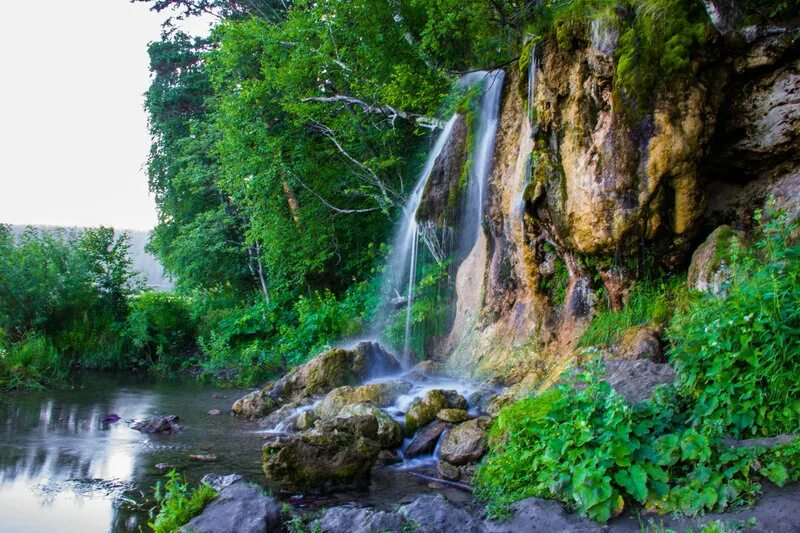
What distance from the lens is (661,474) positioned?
4535 millimetres

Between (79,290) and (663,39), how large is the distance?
1688 centimetres

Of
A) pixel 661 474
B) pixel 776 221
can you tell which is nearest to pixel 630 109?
pixel 776 221

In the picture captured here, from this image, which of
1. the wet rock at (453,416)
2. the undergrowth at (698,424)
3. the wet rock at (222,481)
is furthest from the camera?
the wet rock at (453,416)

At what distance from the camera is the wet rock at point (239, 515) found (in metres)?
4.86

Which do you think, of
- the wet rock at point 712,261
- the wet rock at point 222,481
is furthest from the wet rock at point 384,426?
the wet rock at point 712,261

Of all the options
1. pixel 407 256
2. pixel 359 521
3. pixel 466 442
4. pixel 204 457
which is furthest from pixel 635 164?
pixel 407 256

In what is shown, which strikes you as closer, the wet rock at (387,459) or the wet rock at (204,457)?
the wet rock at (387,459)

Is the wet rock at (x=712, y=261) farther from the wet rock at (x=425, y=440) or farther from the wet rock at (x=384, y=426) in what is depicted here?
the wet rock at (x=384, y=426)

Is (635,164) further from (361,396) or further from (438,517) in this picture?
(361,396)

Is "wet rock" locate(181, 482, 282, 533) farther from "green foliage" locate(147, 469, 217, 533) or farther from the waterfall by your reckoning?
the waterfall

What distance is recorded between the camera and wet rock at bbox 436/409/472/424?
26.7ft

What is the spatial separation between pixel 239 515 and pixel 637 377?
13.3 ft

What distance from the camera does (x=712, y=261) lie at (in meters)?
7.10

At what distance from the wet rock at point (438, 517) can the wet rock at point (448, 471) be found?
1.52 meters
